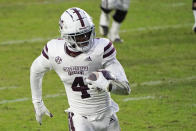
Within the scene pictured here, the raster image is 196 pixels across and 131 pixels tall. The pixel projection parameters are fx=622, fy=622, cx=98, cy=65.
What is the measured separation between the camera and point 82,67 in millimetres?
4949

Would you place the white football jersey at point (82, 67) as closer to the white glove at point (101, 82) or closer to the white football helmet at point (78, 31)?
the white football helmet at point (78, 31)

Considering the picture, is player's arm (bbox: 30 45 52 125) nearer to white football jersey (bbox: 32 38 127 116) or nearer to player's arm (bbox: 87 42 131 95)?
white football jersey (bbox: 32 38 127 116)

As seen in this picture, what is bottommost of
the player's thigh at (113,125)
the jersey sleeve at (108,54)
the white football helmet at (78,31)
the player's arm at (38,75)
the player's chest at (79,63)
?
the player's thigh at (113,125)

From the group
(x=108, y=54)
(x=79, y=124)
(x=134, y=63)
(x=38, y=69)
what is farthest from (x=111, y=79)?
(x=134, y=63)

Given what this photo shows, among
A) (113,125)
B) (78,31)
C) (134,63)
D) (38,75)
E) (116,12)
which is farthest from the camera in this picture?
(116,12)

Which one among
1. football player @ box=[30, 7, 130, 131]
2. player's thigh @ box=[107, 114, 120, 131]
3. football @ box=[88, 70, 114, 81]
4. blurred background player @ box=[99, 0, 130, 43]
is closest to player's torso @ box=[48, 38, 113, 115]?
football player @ box=[30, 7, 130, 131]

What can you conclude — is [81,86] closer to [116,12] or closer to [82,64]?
[82,64]

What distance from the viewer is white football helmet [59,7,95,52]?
484cm

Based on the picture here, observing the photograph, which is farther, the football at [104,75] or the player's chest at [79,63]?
the player's chest at [79,63]

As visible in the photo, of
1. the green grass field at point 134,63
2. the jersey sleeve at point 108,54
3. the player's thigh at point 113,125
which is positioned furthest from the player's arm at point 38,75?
the green grass field at point 134,63

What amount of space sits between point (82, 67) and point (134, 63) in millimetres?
4898

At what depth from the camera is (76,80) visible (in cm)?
500

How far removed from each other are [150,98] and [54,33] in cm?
436

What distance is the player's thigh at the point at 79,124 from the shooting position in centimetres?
497
